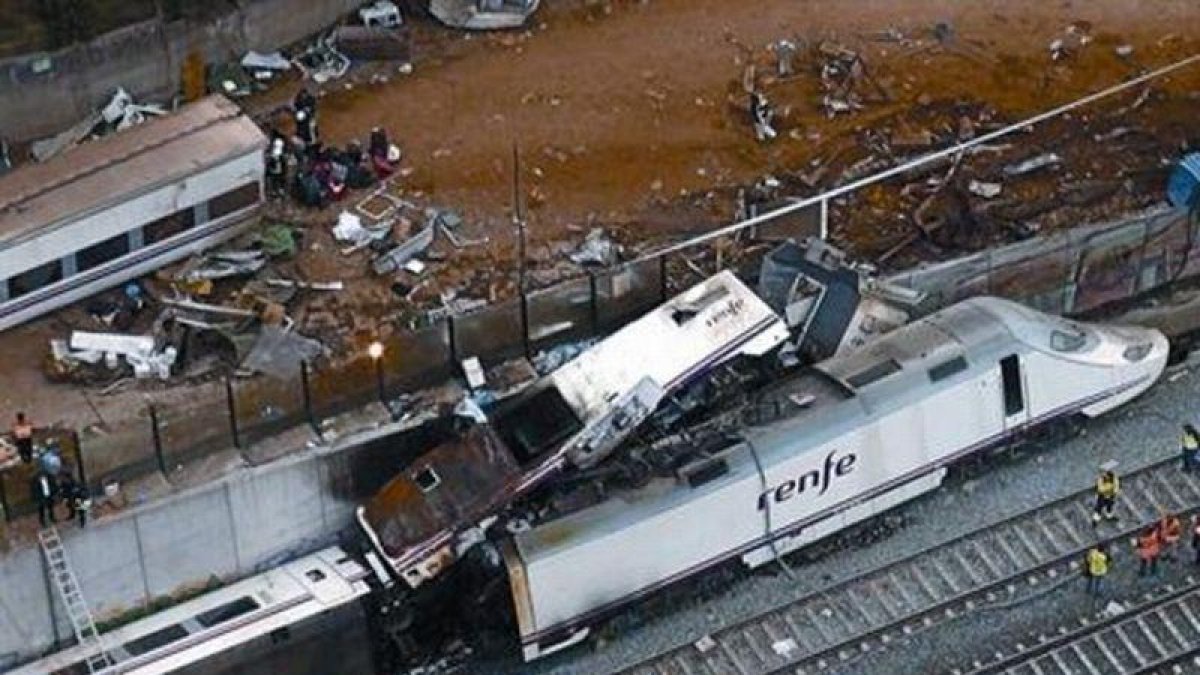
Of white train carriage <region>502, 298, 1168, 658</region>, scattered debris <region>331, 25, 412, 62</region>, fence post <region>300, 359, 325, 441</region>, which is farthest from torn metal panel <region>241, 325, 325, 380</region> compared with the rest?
scattered debris <region>331, 25, 412, 62</region>

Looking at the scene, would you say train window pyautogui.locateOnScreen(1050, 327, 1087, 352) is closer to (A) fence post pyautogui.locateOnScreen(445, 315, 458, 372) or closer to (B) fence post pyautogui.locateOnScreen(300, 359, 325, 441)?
(A) fence post pyautogui.locateOnScreen(445, 315, 458, 372)

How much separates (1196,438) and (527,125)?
11126mm

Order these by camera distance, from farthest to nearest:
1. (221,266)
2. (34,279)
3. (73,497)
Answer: (221,266)
(34,279)
(73,497)

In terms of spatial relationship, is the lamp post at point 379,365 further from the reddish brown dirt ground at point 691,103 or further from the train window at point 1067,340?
the train window at point 1067,340

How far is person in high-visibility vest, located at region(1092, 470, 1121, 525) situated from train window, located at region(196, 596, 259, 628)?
11145 millimetres

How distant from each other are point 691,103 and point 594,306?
585cm

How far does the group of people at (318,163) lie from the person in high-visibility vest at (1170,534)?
12361 mm

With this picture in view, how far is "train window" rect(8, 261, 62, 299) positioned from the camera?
31.4 meters

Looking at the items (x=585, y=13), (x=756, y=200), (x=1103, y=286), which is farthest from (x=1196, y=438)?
(x=585, y=13)

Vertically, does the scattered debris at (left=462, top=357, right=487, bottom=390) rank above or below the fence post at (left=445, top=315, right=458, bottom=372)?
below

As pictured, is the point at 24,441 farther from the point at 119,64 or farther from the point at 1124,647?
the point at 1124,647

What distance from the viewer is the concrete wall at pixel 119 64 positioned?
1364 inches

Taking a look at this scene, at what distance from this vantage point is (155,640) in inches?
1134

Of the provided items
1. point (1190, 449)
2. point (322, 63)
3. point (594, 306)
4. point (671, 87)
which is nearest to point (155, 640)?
point (594, 306)
